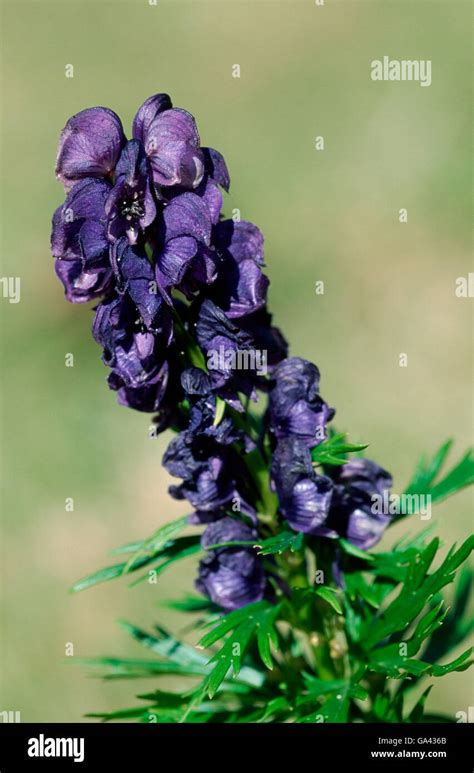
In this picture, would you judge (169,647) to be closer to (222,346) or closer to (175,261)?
→ (222,346)

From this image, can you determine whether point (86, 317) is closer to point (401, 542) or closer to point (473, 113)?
point (473, 113)

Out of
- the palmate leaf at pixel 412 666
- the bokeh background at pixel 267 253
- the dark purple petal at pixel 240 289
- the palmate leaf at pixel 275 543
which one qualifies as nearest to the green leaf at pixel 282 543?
the palmate leaf at pixel 275 543

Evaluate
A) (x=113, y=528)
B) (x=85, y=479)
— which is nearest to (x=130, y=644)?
(x=113, y=528)

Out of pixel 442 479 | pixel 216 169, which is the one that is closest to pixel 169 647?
pixel 442 479

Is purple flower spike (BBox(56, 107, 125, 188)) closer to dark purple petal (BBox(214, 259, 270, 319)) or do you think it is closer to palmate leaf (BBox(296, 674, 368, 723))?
dark purple petal (BBox(214, 259, 270, 319))
